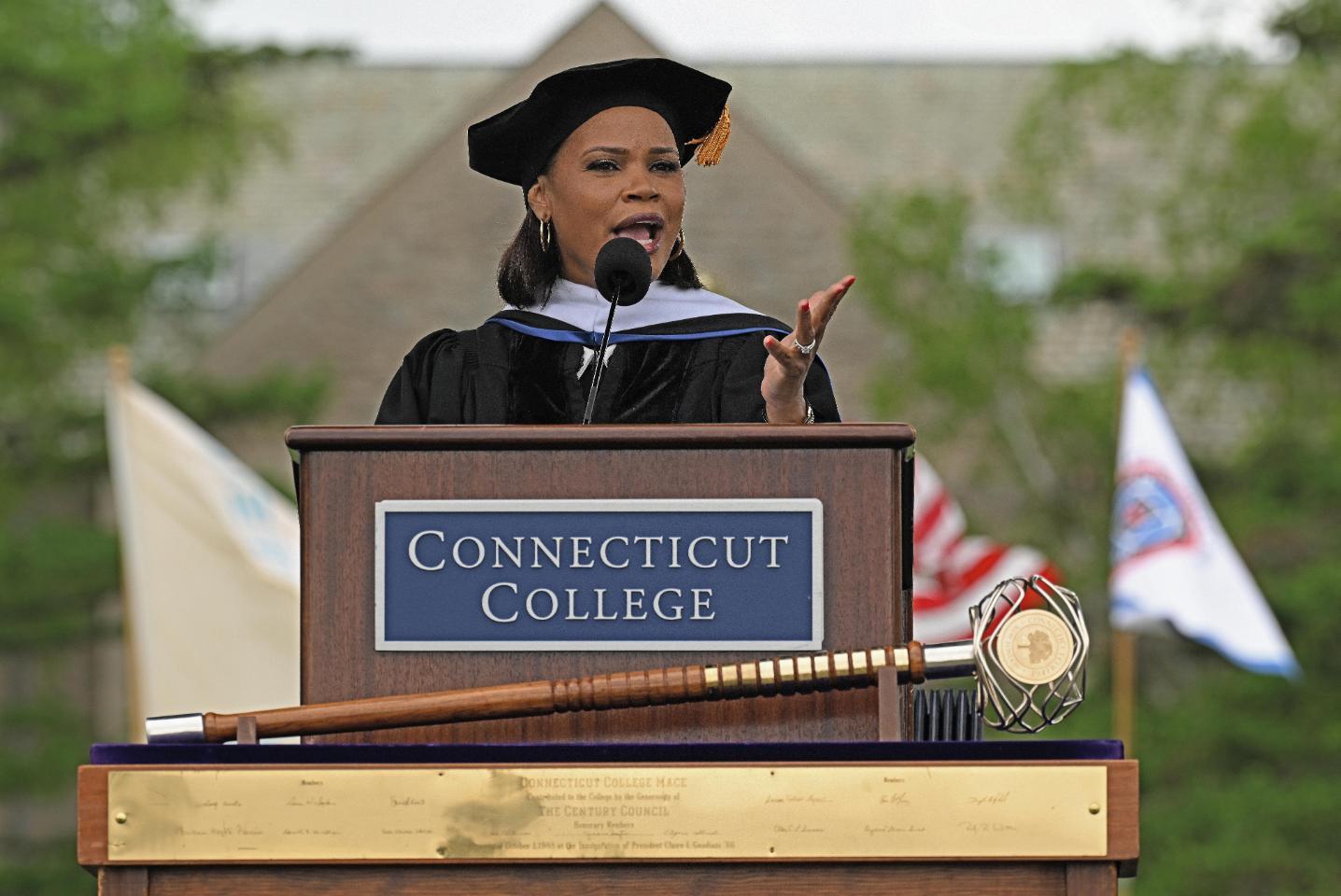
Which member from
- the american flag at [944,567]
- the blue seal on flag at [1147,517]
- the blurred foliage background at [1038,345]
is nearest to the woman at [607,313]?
the blue seal on flag at [1147,517]

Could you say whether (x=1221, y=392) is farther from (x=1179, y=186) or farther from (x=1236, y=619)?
(x=1236, y=619)

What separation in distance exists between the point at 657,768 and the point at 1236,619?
12261mm

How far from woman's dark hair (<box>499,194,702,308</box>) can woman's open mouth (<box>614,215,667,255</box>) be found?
0.14 m

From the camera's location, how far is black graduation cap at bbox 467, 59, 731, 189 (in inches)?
146

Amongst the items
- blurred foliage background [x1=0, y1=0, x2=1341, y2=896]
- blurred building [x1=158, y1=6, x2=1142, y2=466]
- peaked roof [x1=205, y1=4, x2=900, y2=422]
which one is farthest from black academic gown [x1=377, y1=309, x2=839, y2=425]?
peaked roof [x1=205, y1=4, x2=900, y2=422]

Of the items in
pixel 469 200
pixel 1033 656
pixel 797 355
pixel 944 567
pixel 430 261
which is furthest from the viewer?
pixel 430 261

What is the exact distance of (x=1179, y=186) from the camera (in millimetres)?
21547

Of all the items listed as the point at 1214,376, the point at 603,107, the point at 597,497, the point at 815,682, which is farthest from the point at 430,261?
the point at 815,682

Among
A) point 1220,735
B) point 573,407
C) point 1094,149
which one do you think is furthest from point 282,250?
point 573,407

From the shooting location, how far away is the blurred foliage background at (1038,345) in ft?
63.7

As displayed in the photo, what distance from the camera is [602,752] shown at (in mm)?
2617

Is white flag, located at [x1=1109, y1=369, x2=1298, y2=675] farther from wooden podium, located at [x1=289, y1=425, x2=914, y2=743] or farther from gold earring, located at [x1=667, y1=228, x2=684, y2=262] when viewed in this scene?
wooden podium, located at [x1=289, y1=425, x2=914, y2=743]

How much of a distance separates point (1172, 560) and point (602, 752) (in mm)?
12398

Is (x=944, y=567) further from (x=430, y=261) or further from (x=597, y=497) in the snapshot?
(x=597, y=497)
